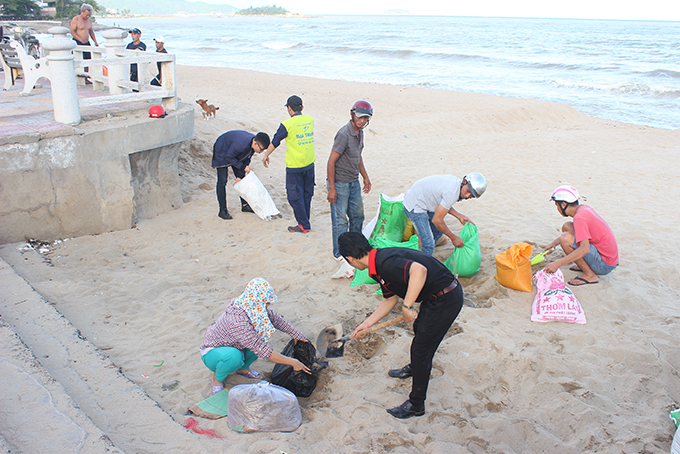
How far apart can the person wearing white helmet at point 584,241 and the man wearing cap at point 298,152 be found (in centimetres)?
264

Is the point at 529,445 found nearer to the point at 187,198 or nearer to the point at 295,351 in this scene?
the point at 295,351

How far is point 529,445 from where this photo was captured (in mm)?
2621

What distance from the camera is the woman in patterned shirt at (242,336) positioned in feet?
9.51

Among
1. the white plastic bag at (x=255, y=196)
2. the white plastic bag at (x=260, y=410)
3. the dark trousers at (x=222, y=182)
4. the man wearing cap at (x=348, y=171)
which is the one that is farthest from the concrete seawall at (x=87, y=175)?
the white plastic bag at (x=260, y=410)

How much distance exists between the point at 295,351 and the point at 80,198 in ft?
10.7

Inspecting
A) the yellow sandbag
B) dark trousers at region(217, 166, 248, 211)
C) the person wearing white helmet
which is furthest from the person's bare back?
the person wearing white helmet

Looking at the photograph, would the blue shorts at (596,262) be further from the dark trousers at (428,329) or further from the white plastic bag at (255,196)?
the white plastic bag at (255,196)

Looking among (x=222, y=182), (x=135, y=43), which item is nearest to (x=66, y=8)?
(x=135, y=43)

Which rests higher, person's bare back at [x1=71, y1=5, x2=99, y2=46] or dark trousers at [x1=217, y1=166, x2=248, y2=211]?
person's bare back at [x1=71, y1=5, x2=99, y2=46]

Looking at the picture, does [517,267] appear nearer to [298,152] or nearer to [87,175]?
[298,152]

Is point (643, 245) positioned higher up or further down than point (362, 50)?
further down

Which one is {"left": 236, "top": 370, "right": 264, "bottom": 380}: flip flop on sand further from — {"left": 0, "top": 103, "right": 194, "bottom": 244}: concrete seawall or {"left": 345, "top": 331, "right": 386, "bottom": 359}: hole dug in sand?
{"left": 0, "top": 103, "right": 194, "bottom": 244}: concrete seawall

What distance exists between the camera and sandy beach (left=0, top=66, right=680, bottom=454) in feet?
8.75

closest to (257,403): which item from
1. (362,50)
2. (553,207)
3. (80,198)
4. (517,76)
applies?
(80,198)
